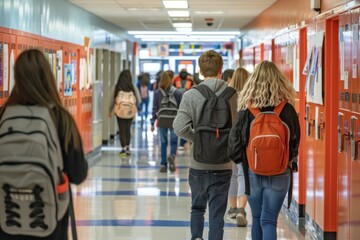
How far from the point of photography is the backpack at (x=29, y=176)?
142 inches

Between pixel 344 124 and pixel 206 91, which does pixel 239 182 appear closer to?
pixel 344 124

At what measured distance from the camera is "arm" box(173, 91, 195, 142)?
5.62 m

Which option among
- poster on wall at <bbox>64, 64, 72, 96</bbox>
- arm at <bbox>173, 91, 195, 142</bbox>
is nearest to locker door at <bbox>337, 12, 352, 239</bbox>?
arm at <bbox>173, 91, 195, 142</bbox>

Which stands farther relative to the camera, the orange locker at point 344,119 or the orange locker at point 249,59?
the orange locker at point 249,59

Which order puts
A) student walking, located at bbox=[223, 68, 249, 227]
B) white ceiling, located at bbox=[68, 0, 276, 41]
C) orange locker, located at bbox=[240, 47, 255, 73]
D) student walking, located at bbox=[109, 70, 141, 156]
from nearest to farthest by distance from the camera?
student walking, located at bbox=[223, 68, 249, 227]
white ceiling, located at bbox=[68, 0, 276, 41]
student walking, located at bbox=[109, 70, 141, 156]
orange locker, located at bbox=[240, 47, 255, 73]

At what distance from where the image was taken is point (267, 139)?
516cm

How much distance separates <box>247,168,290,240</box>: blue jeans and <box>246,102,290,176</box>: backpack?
0.08 m

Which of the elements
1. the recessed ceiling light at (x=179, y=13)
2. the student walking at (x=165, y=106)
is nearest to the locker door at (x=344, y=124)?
the student walking at (x=165, y=106)

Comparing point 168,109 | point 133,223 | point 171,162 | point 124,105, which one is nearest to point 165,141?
point 171,162

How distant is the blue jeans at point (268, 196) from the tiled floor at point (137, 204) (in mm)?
1951

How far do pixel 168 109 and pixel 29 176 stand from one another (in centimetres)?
785

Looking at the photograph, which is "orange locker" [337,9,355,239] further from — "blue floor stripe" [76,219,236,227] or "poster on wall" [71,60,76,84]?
"poster on wall" [71,60,76,84]

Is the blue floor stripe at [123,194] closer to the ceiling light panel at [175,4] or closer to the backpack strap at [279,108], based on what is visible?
the ceiling light panel at [175,4]

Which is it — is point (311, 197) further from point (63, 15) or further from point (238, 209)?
point (63, 15)
